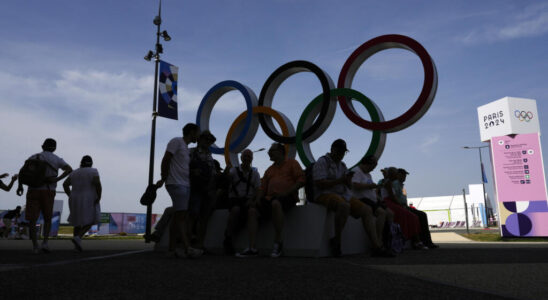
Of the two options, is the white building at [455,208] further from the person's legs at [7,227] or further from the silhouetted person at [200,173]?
the silhouetted person at [200,173]

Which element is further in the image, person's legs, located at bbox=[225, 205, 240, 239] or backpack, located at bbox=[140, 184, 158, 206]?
person's legs, located at bbox=[225, 205, 240, 239]

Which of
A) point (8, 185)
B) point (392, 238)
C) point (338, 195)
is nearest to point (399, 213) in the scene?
point (392, 238)

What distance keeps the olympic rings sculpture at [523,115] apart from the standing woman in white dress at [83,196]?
16379 millimetres

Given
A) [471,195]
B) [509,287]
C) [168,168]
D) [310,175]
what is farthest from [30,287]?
[471,195]

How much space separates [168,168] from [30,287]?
2165 millimetres

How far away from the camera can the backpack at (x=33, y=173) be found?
17.8 feet

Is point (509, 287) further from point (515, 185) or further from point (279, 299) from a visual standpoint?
point (515, 185)

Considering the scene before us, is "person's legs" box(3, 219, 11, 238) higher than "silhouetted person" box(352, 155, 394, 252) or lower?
lower

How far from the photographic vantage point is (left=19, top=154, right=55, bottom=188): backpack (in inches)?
214

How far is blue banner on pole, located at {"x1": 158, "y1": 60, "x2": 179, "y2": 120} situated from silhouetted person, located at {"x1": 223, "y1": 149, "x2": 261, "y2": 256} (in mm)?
7743

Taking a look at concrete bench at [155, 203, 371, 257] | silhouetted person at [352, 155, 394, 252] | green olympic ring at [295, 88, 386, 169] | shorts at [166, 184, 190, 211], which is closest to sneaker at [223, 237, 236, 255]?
concrete bench at [155, 203, 371, 257]

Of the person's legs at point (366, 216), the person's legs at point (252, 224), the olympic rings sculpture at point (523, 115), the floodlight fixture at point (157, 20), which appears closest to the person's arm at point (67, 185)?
the person's legs at point (252, 224)

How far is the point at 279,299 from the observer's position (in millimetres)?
1928

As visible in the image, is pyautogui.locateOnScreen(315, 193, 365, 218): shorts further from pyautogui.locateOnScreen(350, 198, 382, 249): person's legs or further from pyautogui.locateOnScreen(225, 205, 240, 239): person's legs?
pyautogui.locateOnScreen(225, 205, 240, 239): person's legs
